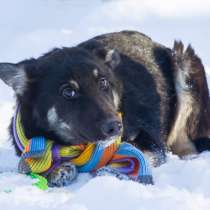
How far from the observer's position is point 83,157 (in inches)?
233

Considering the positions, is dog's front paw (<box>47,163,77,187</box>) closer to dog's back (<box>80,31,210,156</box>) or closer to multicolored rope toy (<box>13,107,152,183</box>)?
multicolored rope toy (<box>13,107,152,183</box>)

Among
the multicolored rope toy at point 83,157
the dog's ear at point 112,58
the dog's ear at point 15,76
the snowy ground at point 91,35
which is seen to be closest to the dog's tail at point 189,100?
the snowy ground at point 91,35

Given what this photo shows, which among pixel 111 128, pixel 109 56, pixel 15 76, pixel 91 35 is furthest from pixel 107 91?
pixel 91 35

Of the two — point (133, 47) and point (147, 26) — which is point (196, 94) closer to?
point (133, 47)

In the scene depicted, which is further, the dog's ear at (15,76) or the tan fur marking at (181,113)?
the tan fur marking at (181,113)

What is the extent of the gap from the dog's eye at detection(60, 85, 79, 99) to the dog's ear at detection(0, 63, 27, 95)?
403 mm

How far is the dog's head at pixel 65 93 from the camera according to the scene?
223 inches

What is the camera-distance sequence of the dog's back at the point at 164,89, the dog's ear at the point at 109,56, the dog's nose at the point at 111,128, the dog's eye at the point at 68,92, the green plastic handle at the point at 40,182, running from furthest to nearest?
the dog's back at the point at 164,89 → the dog's ear at the point at 109,56 → the dog's eye at the point at 68,92 → the dog's nose at the point at 111,128 → the green plastic handle at the point at 40,182

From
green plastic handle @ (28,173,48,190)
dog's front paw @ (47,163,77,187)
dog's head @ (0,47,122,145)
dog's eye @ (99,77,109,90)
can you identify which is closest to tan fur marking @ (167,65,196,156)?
dog's head @ (0,47,122,145)

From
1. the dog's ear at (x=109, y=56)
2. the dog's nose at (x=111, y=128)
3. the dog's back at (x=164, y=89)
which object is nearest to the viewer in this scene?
the dog's nose at (x=111, y=128)

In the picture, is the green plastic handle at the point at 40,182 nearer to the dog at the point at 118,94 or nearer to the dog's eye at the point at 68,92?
the dog at the point at 118,94

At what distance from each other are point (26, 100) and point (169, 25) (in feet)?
18.7

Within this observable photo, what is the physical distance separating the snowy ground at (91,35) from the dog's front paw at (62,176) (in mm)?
70

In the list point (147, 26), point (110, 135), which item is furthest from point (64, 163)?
point (147, 26)
